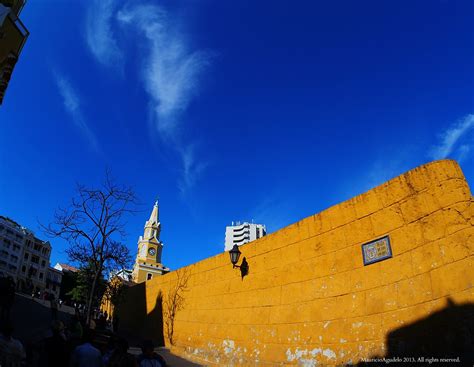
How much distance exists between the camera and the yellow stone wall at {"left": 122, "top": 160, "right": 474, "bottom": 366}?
4590mm

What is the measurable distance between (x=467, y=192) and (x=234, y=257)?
5.50 metres

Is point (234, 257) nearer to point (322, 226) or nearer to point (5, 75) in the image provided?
point (322, 226)

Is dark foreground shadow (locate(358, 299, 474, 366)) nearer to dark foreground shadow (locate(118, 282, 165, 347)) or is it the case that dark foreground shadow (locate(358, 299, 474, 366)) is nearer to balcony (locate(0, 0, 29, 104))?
dark foreground shadow (locate(118, 282, 165, 347))

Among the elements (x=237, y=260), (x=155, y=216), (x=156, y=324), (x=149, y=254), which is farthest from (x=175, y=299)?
(x=155, y=216)

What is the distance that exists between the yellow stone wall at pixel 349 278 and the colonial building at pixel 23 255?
54.6 metres

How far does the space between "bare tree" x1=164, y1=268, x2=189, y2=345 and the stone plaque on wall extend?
7.36 meters

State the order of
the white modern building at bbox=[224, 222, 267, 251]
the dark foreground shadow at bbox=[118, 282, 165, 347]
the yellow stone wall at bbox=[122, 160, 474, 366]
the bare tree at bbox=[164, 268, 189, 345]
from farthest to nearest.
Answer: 1. the white modern building at bbox=[224, 222, 267, 251]
2. the dark foreground shadow at bbox=[118, 282, 165, 347]
3. the bare tree at bbox=[164, 268, 189, 345]
4. the yellow stone wall at bbox=[122, 160, 474, 366]

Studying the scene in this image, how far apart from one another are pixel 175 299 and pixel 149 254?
4251cm

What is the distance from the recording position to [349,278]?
5.76 meters

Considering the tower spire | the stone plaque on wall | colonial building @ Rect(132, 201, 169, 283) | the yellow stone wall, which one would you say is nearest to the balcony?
the yellow stone wall

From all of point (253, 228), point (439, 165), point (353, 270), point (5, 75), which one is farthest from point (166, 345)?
point (253, 228)

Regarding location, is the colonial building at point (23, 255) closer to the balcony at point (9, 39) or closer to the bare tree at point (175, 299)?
the balcony at point (9, 39)

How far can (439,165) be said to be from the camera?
16.3ft

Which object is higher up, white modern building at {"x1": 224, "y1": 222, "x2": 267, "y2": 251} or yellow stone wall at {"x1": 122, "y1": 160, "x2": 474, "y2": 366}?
white modern building at {"x1": 224, "y1": 222, "x2": 267, "y2": 251}
